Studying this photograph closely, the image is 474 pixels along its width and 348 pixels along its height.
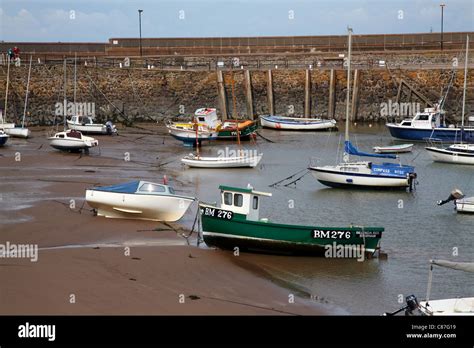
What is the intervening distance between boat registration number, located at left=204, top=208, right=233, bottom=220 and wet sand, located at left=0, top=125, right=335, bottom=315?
91 centimetres

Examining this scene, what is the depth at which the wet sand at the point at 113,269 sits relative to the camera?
17.5 metres

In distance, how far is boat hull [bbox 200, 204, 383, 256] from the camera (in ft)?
74.0

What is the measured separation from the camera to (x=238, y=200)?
76.3 feet

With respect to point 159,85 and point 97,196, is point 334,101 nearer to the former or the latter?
point 159,85

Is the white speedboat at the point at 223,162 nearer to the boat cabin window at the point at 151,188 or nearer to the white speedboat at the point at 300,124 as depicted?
the boat cabin window at the point at 151,188

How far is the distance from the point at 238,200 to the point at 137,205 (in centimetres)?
372

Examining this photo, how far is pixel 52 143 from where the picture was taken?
43375 millimetres

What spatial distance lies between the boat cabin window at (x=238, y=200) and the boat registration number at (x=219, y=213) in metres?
0.43

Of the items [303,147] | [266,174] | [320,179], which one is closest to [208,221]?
[320,179]

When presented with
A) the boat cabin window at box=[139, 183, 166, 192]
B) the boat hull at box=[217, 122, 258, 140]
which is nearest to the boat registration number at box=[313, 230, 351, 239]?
the boat cabin window at box=[139, 183, 166, 192]

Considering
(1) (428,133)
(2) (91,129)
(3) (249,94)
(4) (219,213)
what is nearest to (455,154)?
(1) (428,133)

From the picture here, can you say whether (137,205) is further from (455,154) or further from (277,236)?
(455,154)

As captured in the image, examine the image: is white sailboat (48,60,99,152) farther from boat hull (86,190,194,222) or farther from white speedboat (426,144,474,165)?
boat hull (86,190,194,222)
